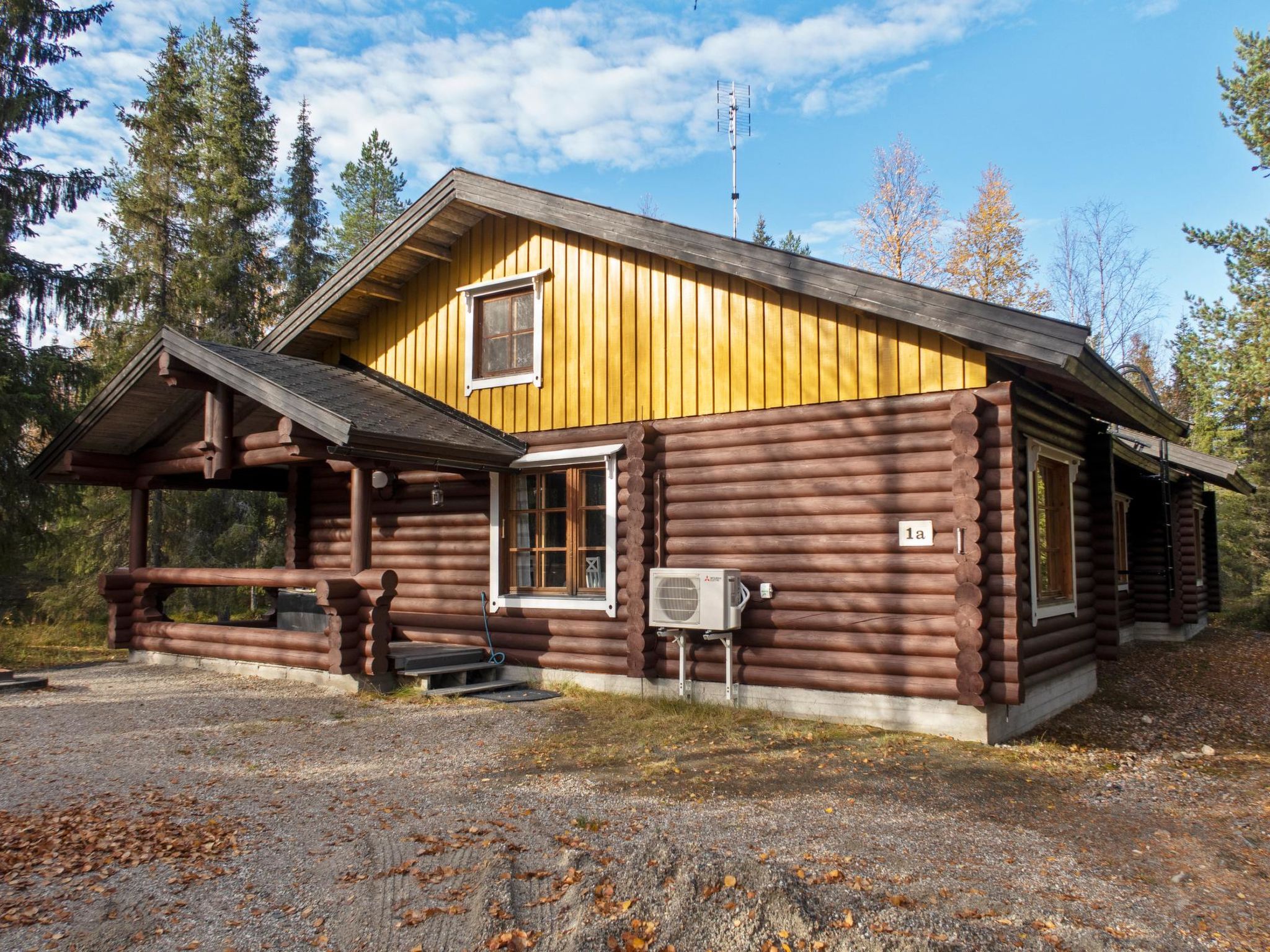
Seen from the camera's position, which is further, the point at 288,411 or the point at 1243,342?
the point at 1243,342

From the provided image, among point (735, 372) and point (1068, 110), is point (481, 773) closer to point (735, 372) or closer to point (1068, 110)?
point (735, 372)

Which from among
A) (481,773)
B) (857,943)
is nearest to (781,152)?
(481,773)

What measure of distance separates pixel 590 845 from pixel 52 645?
Answer: 16.4 m

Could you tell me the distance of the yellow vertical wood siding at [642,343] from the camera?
27.2 ft

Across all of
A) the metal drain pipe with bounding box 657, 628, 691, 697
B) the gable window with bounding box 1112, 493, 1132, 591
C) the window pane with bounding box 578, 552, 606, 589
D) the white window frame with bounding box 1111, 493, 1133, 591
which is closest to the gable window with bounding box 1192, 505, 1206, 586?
the white window frame with bounding box 1111, 493, 1133, 591

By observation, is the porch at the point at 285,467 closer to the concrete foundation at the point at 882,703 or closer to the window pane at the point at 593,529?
the window pane at the point at 593,529

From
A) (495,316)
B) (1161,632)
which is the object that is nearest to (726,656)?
(495,316)

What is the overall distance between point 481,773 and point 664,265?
5.69 meters

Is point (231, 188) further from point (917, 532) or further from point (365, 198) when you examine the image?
point (917, 532)

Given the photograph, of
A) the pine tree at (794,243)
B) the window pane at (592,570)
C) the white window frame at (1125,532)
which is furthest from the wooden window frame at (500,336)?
the pine tree at (794,243)

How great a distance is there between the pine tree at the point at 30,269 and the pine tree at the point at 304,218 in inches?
415

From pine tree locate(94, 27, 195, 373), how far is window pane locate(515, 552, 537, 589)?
14.6 m

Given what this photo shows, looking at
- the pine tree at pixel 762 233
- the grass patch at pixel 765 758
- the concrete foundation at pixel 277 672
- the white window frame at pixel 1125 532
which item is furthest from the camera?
the pine tree at pixel 762 233

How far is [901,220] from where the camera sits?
26.4 metres
